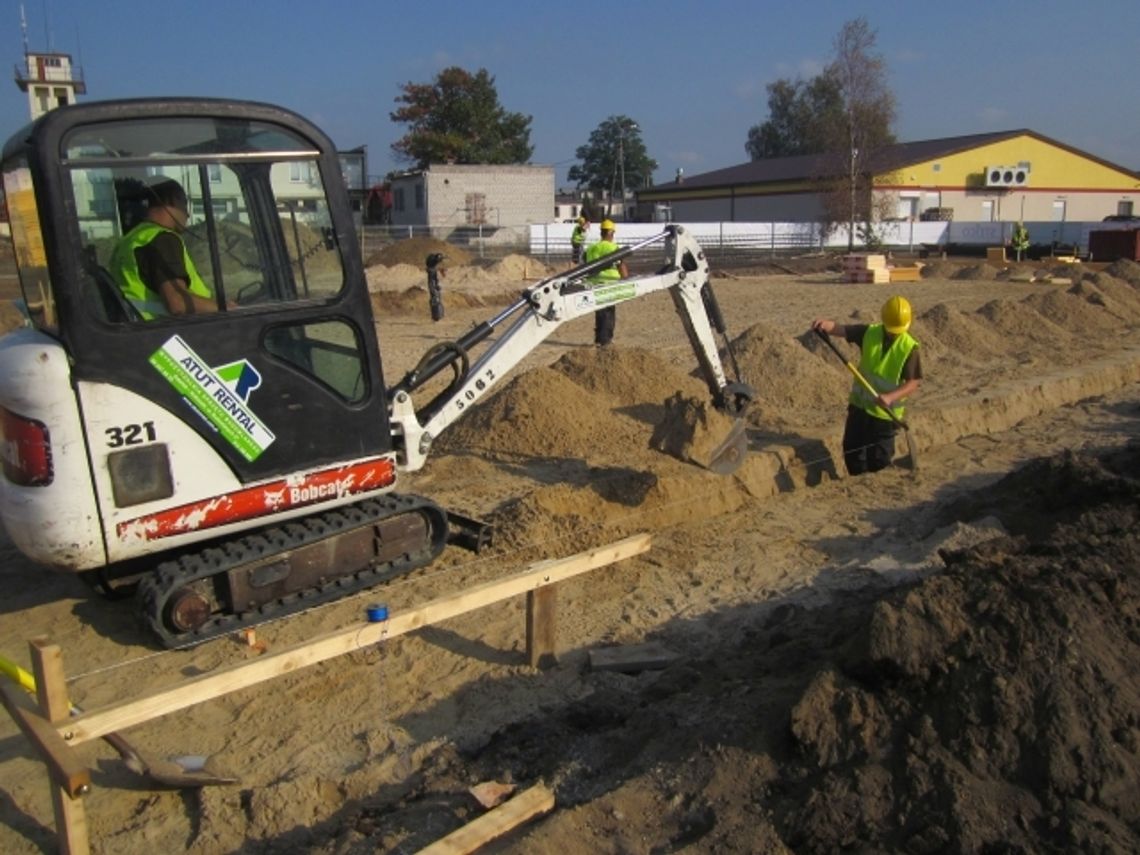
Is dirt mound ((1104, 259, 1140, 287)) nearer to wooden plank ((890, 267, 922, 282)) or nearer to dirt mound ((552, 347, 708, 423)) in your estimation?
wooden plank ((890, 267, 922, 282))

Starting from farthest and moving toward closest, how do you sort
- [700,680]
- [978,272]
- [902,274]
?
[978,272]
[902,274]
[700,680]

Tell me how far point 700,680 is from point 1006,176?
54.0 meters

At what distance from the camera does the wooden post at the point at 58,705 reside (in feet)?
11.1

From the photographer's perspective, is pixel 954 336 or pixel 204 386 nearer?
pixel 204 386

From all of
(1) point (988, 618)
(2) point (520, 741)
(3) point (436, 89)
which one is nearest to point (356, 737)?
(2) point (520, 741)

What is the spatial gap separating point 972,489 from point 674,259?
10.4 feet

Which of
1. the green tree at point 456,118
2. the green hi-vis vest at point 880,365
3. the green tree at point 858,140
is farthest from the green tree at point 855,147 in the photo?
the green hi-vis vest at point 880,365

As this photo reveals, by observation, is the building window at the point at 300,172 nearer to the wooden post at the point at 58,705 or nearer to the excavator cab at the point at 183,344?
the excavator cab at the point at 183,344

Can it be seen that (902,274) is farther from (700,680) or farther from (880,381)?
(700,680)

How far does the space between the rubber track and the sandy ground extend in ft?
0.38

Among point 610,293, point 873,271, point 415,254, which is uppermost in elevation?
point 610,293

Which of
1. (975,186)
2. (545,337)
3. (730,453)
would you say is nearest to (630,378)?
(730,453)

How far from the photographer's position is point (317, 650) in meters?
4.02

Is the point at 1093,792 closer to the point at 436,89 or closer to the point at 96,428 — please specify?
the point at 96,428
